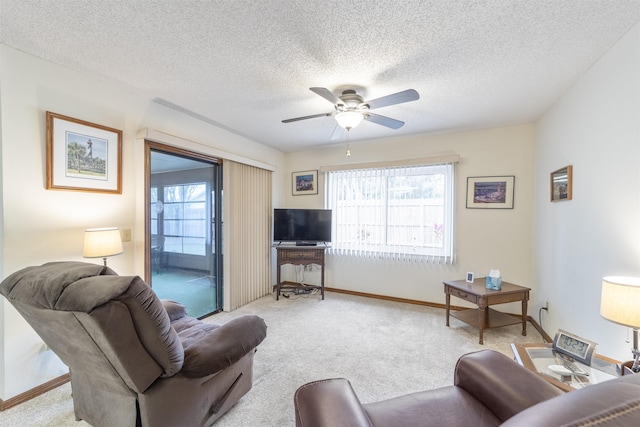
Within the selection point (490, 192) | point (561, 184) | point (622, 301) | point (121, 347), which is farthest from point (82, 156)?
point (490, 192)

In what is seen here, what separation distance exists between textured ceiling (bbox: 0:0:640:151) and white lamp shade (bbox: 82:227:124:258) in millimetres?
1254

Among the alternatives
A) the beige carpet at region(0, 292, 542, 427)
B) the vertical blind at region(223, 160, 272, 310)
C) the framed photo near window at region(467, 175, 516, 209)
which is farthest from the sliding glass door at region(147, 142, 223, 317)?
the framed photo near window at region(467, 175, 516, 209)

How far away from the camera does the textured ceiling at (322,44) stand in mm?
1441

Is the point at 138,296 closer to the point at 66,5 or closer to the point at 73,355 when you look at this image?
the point at 73,355

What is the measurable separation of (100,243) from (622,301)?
10.5 ft

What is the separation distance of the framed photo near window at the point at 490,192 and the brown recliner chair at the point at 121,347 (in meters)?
3.26

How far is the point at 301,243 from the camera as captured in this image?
429 centimetres

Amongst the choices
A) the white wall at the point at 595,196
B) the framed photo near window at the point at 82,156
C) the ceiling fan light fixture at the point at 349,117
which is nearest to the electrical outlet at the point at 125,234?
the framed photo near window at the point at 82,156

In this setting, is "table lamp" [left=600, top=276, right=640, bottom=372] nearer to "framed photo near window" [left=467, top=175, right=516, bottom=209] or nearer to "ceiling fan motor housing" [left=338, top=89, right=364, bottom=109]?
"ceiling fan motor housing" [left=338, top=89, right=364, bottom=109]

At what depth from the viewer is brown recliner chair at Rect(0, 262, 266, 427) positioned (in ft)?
3.63

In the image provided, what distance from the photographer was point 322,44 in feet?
5.70

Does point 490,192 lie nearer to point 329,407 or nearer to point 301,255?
point 301,255

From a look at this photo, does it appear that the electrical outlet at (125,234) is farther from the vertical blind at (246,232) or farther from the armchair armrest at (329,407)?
the armchair armrest at (329,407)

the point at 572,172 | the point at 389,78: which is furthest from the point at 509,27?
the point at 572,172
